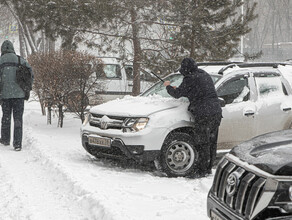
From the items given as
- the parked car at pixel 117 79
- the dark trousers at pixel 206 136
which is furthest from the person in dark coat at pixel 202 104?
the parked car at pixel 117 79

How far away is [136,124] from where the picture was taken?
6715 millimetres

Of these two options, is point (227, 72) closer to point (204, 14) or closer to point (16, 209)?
point (16, 209)

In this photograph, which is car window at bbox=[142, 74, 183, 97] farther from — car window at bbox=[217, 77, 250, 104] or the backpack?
the backpack

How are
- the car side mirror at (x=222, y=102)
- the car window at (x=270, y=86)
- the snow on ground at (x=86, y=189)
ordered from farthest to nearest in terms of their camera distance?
1. the car window at (x=270, y=86)
2. the car side mirror at (x=222, y=102)
3. the snow on ground at (x=86, y=189)

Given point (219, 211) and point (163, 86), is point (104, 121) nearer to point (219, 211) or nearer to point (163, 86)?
point (163, 86)

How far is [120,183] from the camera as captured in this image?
6184 mm

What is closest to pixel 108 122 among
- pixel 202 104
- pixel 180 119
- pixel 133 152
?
pixel 133 152

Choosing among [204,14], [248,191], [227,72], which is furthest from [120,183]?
[204,14]

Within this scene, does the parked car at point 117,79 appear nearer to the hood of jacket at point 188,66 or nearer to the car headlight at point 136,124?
the hood of jacket at point 188,66

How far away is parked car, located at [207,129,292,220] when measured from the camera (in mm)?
2926

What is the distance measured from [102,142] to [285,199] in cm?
426

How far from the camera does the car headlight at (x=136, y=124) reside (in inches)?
263

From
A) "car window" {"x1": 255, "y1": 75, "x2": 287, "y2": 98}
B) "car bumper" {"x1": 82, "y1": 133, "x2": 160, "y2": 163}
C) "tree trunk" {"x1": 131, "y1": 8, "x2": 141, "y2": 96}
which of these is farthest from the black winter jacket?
"tree trunk" {"x1": 131, "y1": 8, "x2": 141, "y2": 96}

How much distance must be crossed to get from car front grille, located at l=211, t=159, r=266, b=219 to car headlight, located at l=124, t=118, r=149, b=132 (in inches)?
118
